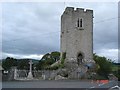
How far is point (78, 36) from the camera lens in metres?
48.1

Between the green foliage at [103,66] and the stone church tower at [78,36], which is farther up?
the stone church tower at [78,36]

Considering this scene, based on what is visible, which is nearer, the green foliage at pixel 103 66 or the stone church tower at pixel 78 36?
the stone church tower at pixel 78 36

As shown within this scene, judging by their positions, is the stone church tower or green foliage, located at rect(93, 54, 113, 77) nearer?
the stone church tower

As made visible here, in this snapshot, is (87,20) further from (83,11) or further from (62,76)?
(62,76)

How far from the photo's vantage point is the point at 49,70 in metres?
48.1

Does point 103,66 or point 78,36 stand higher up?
point 78,36

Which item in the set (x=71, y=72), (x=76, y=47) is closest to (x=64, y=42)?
(x=76, y=47)

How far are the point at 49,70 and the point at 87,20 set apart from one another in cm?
1012

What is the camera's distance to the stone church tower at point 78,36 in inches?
1885

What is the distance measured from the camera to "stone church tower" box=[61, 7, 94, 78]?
157 feet

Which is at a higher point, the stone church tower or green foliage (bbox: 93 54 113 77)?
the stone church tower

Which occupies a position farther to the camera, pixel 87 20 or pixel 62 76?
pixel 87 20

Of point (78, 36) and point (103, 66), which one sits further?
point (103, 66)

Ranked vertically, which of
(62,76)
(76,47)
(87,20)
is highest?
(87,20)
